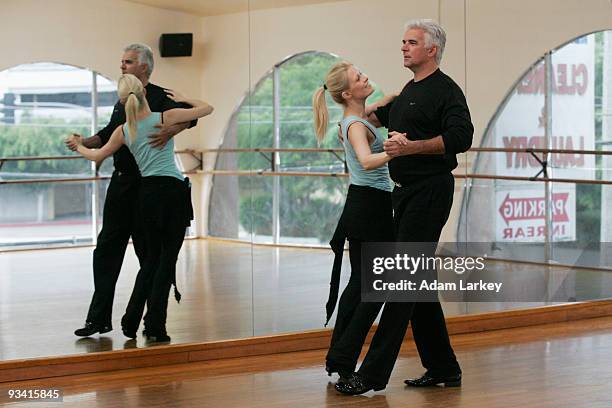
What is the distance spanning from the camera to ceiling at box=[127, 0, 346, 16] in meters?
5.30

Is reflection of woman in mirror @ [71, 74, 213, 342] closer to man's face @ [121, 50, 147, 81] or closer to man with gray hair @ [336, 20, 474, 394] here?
man's face @ [121, 50, 147, 81]

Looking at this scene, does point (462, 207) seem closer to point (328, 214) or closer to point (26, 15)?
point (328, 214)

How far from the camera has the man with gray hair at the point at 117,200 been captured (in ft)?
16.9

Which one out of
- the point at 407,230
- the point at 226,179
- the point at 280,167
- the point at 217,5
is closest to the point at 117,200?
the point at 226,179

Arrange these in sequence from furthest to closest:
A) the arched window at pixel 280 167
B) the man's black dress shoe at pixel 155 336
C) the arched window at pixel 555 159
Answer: the arched window at pixel 555 159 < the arched window at pixel 280 167 < the man's black dress shoe at pixel 155 336

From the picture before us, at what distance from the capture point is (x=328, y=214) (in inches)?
233

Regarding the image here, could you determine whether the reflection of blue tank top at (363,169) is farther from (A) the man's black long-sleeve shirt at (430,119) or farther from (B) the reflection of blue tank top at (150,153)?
(B) the reflection of blue tank top at (150,153)

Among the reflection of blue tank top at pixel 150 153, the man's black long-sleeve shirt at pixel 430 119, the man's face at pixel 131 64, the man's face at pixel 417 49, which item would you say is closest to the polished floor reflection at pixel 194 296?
the reflection of blue tank top at pixel 150 153

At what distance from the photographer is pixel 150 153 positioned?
520cm

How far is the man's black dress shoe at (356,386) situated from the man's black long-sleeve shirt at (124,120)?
1.51 m

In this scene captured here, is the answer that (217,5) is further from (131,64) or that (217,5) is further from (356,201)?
(356,201)

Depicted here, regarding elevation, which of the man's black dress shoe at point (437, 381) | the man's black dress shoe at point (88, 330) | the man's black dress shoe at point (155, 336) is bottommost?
the man's black dress shoe at point (437, 381)

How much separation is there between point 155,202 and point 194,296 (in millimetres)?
554

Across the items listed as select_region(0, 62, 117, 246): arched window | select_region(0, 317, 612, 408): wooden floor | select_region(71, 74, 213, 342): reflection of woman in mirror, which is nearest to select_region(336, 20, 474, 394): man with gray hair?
select_region(0, 317, 612, 408): wooden floor
